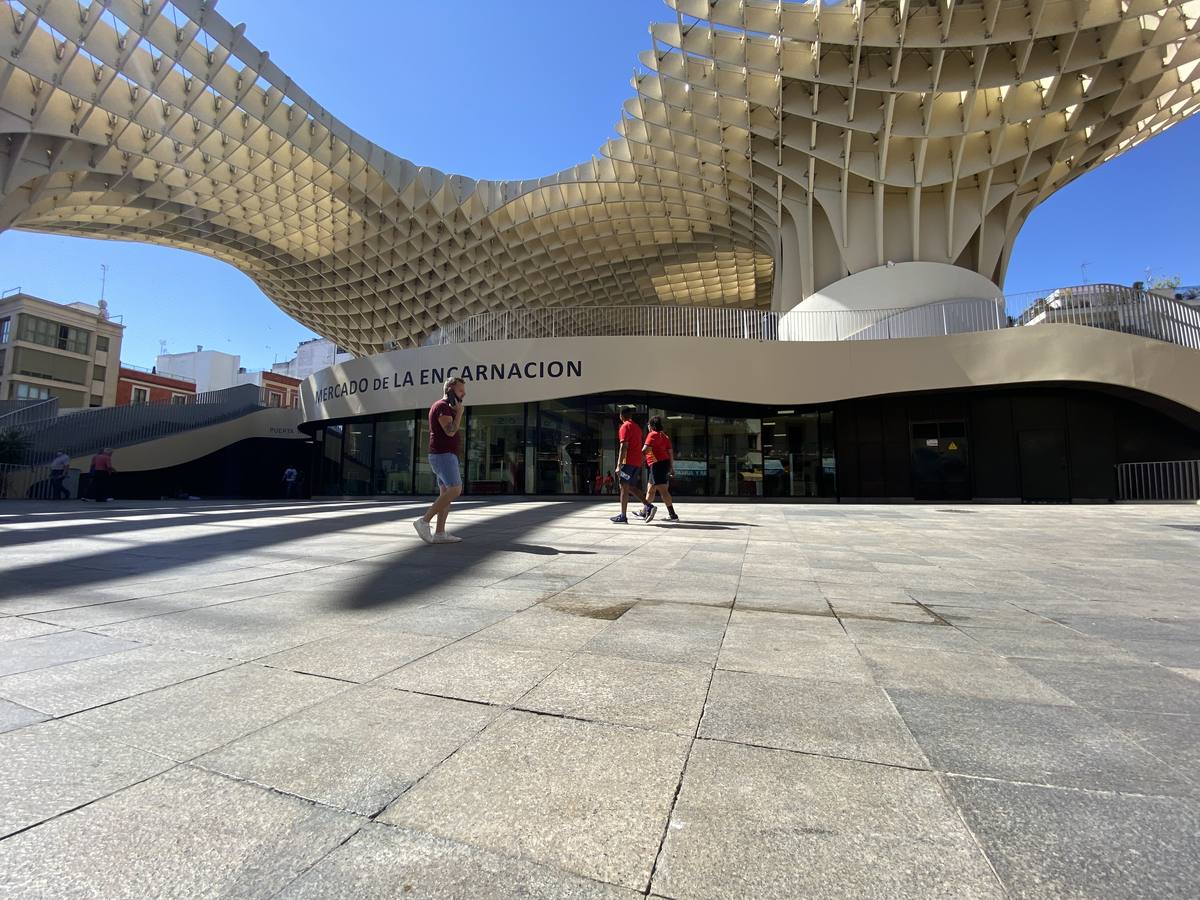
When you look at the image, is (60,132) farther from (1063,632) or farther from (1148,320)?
(1148,320)

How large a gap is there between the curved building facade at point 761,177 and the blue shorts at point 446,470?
11.4m

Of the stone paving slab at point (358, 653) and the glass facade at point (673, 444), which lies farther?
the glass facade at point (673, 444)

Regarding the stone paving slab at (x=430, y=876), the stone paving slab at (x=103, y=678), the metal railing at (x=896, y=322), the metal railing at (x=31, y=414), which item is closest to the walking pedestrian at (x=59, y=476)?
the metal railing at (x=31, y=414)

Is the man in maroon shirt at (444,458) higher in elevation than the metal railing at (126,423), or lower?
lower

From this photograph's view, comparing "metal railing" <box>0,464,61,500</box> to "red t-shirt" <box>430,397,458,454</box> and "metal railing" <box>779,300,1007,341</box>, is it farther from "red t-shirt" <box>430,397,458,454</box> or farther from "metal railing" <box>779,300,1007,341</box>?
"metal railing" <box>779,300,1007,341</box>

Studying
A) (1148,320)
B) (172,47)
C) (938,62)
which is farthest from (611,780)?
(172,47)

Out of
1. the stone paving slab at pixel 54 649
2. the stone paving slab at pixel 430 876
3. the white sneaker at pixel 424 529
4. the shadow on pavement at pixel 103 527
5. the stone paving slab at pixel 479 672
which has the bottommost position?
the stone paving slab at pixel 430 876

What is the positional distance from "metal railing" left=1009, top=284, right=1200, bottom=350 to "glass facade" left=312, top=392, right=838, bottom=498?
708 cm

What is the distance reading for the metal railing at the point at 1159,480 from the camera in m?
15.0

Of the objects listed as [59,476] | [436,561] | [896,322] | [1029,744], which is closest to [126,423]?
[59,476]

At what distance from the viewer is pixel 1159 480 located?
15.3m

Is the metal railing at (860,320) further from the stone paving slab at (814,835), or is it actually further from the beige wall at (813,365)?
the stone paving slab at (814,835)

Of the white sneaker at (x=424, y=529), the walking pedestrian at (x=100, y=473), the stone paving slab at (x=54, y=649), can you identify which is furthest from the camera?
the walking pedestrian at (x=100, y=473)

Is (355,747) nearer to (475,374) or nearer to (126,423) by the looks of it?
(475,374)
